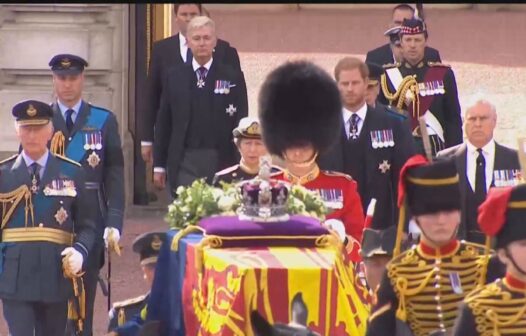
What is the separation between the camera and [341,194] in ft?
36.9

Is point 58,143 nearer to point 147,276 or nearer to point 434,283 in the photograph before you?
point 147,276

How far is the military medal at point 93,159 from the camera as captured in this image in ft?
40.7

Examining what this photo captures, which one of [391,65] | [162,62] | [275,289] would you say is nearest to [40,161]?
[162,62]

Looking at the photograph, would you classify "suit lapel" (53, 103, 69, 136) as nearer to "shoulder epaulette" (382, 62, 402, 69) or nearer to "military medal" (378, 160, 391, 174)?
"military medal" (378, 160, 391, 174)

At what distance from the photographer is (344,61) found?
1223 centimetres

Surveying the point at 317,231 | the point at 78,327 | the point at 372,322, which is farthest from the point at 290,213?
the point at 78,327

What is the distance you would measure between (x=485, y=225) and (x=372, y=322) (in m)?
0.67

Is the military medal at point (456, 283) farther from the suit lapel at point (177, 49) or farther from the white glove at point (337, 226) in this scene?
the suit lapel at point (177, 49)

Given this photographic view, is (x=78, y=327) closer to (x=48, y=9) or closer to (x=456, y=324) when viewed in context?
(x=456, y=324)

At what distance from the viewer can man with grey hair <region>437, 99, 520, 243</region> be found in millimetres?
11766

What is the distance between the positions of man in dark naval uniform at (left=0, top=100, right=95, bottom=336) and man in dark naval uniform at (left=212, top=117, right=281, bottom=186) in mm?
849

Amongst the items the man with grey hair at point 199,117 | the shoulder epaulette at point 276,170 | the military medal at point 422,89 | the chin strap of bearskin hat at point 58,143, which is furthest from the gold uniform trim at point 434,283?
the military medal at point 422,89

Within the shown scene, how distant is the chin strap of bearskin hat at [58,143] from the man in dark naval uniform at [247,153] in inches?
52.8

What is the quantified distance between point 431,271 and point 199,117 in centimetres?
513
